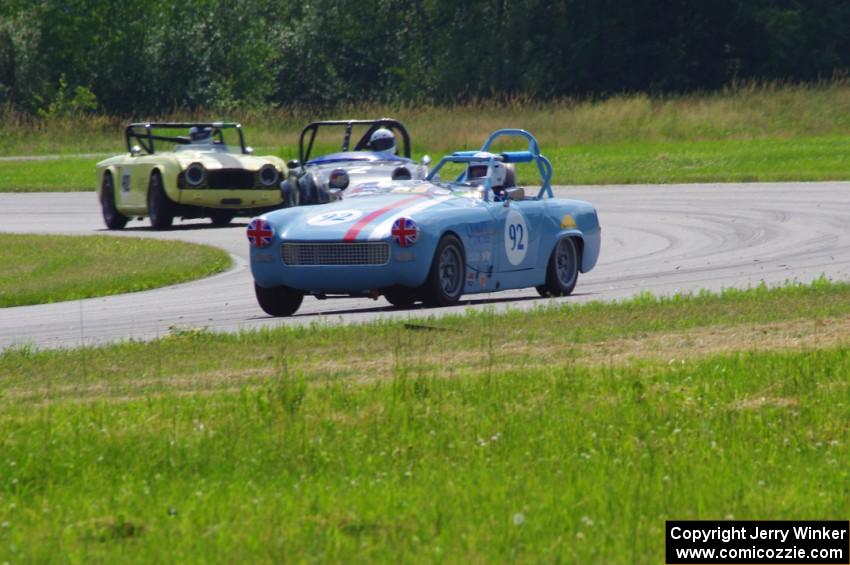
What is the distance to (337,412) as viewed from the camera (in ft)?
26.8

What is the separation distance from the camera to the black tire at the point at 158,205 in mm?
23922

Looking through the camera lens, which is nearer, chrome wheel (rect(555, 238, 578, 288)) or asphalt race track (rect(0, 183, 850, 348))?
asphalt race track (rect(0, 183, 850, 348))

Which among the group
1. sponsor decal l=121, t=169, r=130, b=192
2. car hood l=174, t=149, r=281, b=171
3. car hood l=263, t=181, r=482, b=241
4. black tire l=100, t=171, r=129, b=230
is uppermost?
car hood l=263, t=181, r=482, b=241

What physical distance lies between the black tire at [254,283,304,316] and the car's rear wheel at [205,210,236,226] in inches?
419

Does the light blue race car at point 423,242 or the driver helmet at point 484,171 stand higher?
the driver helmet at point 484,171

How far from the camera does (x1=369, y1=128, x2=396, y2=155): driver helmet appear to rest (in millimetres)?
16594

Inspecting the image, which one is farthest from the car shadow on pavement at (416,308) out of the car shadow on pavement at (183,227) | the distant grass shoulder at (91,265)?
the car shadow on pavement at (183,227)

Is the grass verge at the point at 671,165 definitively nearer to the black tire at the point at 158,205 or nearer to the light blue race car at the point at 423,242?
the black tire at the point at 158,205

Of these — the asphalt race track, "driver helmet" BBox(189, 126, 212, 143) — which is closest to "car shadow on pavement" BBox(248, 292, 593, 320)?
the asphalt race track

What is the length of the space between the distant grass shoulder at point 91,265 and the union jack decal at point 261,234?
343cm

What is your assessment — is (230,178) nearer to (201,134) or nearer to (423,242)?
(201,134)

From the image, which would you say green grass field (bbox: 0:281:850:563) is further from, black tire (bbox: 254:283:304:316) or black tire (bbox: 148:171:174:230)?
black tire (bbox: 148:171:174:230)

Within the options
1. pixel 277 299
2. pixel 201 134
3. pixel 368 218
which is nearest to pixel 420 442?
pixel 368 218

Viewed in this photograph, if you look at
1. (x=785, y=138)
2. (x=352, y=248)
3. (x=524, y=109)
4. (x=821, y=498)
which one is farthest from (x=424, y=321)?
(x=524, y=109)
